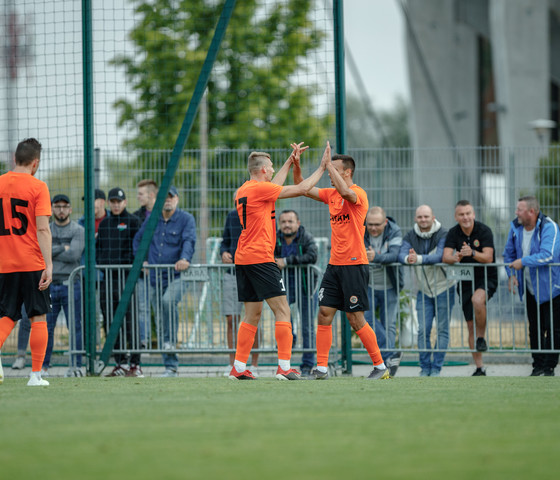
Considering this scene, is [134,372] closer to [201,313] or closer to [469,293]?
[201,313]

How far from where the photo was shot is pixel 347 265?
322 inches

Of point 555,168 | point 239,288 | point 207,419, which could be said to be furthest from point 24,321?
point 555,168

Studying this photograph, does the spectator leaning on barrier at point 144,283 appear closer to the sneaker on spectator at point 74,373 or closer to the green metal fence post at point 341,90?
the sneaker on spectator at point 74,373

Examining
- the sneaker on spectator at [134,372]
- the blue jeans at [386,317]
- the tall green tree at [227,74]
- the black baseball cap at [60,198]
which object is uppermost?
the tall green tree at [227,74]

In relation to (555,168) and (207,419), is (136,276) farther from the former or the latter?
(555,168)

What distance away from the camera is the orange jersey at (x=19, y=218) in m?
7.64

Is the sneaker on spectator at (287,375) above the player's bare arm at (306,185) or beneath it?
beneath

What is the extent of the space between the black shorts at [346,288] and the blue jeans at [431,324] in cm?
212

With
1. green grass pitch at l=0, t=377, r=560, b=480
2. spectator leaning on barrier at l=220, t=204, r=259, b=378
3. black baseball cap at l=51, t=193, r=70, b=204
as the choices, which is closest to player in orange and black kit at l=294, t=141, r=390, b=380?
green grass pitch at l=0, t=377, r=560, b=480

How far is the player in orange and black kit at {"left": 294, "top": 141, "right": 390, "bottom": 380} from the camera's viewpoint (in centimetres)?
815

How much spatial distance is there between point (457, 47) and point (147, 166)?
20684mm

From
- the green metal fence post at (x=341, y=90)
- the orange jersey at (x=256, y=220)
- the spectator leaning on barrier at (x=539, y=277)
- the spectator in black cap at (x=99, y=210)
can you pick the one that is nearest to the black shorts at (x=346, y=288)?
the orange jersey at (x=256, y=220)

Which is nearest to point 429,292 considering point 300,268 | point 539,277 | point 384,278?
point 384,278

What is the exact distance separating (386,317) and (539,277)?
71.8 inches
